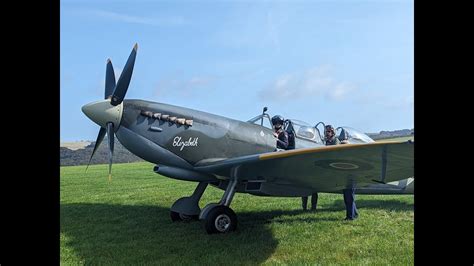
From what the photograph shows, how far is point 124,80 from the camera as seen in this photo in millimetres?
5266

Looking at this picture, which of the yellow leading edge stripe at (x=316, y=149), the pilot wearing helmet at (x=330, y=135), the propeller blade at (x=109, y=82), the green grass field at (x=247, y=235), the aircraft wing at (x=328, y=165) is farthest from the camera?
the pilot wearing helmet at (x=330, y=135)

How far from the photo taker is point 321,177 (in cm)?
559

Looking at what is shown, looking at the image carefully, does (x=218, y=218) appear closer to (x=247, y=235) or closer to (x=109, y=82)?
(x=247, y=235)

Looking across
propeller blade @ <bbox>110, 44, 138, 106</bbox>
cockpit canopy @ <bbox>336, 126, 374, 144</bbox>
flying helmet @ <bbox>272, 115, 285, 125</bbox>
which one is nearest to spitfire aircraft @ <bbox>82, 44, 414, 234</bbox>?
propeller blade @ <bbox>110, 44, 138, 106</bbox>

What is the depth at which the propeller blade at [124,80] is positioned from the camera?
5258mm

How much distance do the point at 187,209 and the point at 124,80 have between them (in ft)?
8.26

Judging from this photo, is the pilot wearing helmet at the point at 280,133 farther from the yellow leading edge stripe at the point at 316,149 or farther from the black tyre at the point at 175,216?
the black tyre at the point at 175,216

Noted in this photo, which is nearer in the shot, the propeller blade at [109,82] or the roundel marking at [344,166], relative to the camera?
A: the roundel marking at [344,166]

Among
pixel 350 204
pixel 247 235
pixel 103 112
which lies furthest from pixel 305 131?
pixel 103 112

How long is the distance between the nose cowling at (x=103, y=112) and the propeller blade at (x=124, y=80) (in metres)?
0.08

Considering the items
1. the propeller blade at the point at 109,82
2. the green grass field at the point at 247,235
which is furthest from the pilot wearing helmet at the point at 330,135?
the propeller blade at the point at 109,82
